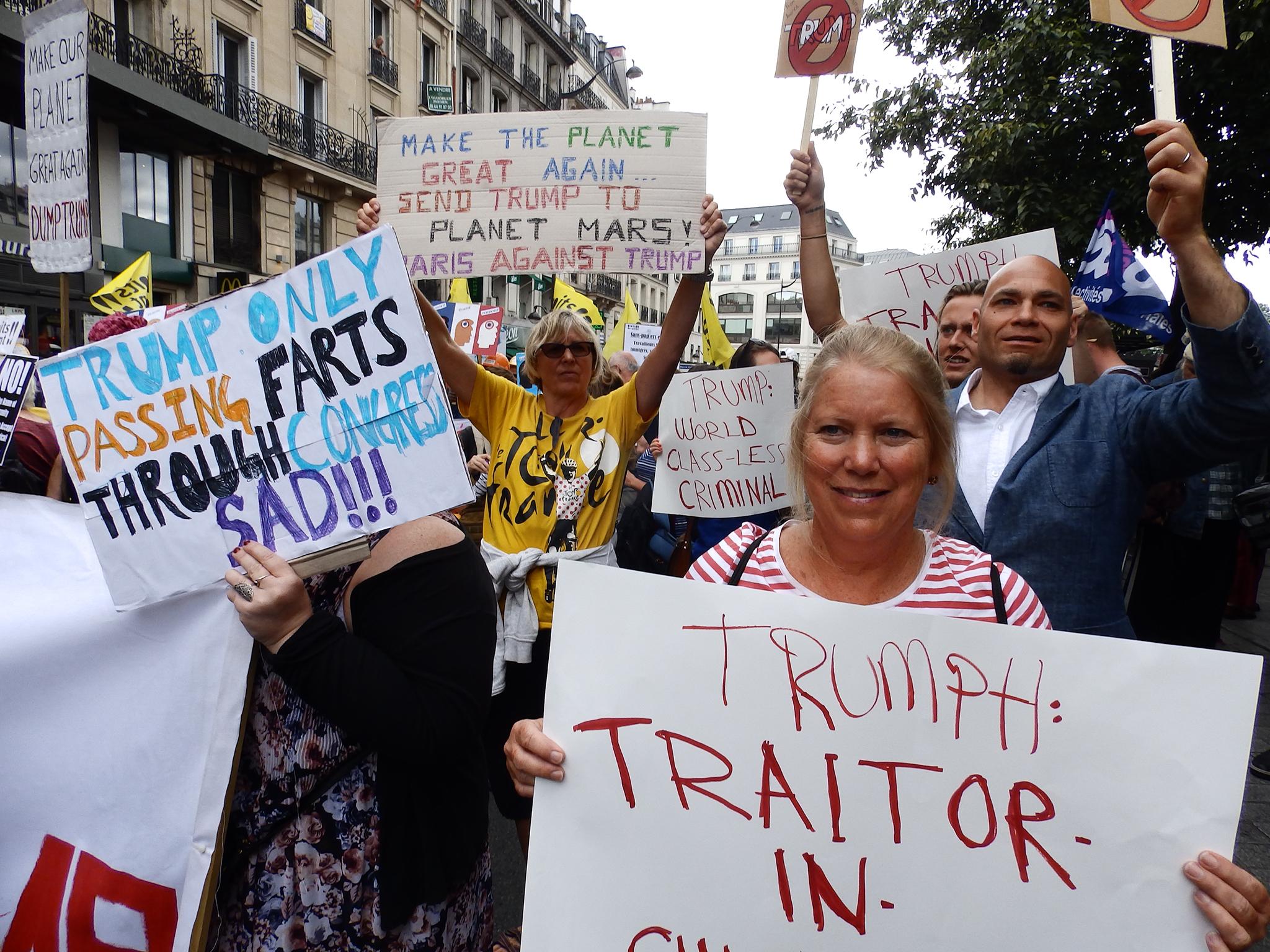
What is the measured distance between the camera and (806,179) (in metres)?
2.61

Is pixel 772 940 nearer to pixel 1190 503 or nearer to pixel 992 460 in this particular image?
pixel 992 460

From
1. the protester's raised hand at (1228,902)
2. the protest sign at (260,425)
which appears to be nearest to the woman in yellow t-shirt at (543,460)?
the protest sign at (260,425)

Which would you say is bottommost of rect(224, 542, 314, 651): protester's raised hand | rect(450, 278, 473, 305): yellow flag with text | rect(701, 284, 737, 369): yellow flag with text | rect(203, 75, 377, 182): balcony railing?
rect(224, 542, 314, 651): protester's raised hand

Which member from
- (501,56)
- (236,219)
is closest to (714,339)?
(236,219)

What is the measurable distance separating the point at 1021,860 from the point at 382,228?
4.51ft

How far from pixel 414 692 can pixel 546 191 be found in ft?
6.49

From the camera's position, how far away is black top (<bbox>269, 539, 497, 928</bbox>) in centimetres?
132

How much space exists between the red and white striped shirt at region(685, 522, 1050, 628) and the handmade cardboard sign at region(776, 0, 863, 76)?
201 centimetres

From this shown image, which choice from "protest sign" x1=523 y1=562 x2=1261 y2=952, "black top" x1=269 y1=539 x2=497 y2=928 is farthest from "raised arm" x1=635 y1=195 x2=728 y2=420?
"protest sign" x1=523 y1=562 x2=1261 y2=952

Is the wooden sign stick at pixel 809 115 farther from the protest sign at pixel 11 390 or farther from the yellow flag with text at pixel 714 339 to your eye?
the yellow flag with text at pixel 714 339

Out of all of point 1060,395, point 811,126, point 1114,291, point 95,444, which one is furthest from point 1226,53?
point 95,444

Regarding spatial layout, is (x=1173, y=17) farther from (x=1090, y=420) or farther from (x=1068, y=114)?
(x=1068, y=114)

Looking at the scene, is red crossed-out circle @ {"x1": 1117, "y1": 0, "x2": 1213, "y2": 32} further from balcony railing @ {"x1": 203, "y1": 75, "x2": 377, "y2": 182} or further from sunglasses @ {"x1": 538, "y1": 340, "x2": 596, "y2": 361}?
balcony railing @ {"x1": 203, "y1": 75, "x2": 377, "y2": 182}

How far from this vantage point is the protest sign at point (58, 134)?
3670 millimetres
